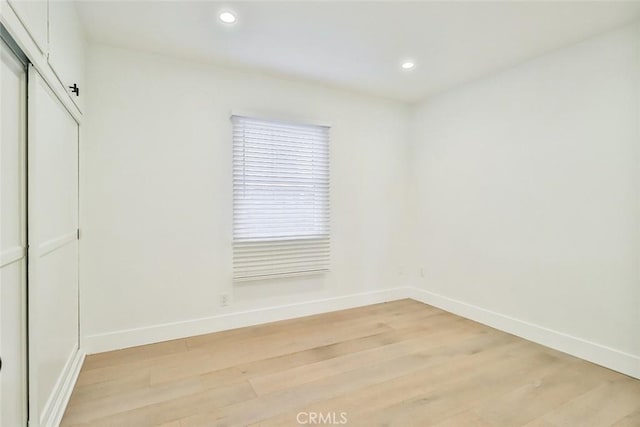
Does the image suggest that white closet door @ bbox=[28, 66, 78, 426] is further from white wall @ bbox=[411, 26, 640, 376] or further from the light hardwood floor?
white wall @ bbox=[411, 26, 640, 376]

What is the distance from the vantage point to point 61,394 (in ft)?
6.25

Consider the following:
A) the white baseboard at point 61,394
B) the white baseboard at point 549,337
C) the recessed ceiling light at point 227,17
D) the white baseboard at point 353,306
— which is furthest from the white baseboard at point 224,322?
the recessed ceiling light at point 227,17

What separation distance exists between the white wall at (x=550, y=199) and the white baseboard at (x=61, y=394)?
3.61 m

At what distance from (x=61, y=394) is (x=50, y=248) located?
0.92 m

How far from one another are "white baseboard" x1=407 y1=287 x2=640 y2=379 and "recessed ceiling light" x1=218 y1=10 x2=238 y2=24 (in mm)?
3608

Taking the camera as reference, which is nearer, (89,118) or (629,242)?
(629,242)

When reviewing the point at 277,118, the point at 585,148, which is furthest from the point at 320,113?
the point at 585,148

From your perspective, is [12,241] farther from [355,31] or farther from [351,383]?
[355,31]

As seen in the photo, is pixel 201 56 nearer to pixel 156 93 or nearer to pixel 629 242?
pixel 156 93

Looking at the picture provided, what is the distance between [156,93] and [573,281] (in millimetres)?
4033

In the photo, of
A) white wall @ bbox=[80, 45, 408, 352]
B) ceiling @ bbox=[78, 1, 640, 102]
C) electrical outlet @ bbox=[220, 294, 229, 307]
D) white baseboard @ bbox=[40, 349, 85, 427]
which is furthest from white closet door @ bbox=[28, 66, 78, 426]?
electrical outlet @ bbox=[220, 294, 229, 307]

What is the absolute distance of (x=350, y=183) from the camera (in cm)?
383

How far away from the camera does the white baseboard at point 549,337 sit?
2.37 meters

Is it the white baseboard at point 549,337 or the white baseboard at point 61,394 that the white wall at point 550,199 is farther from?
the white baseboard at point 61,394
